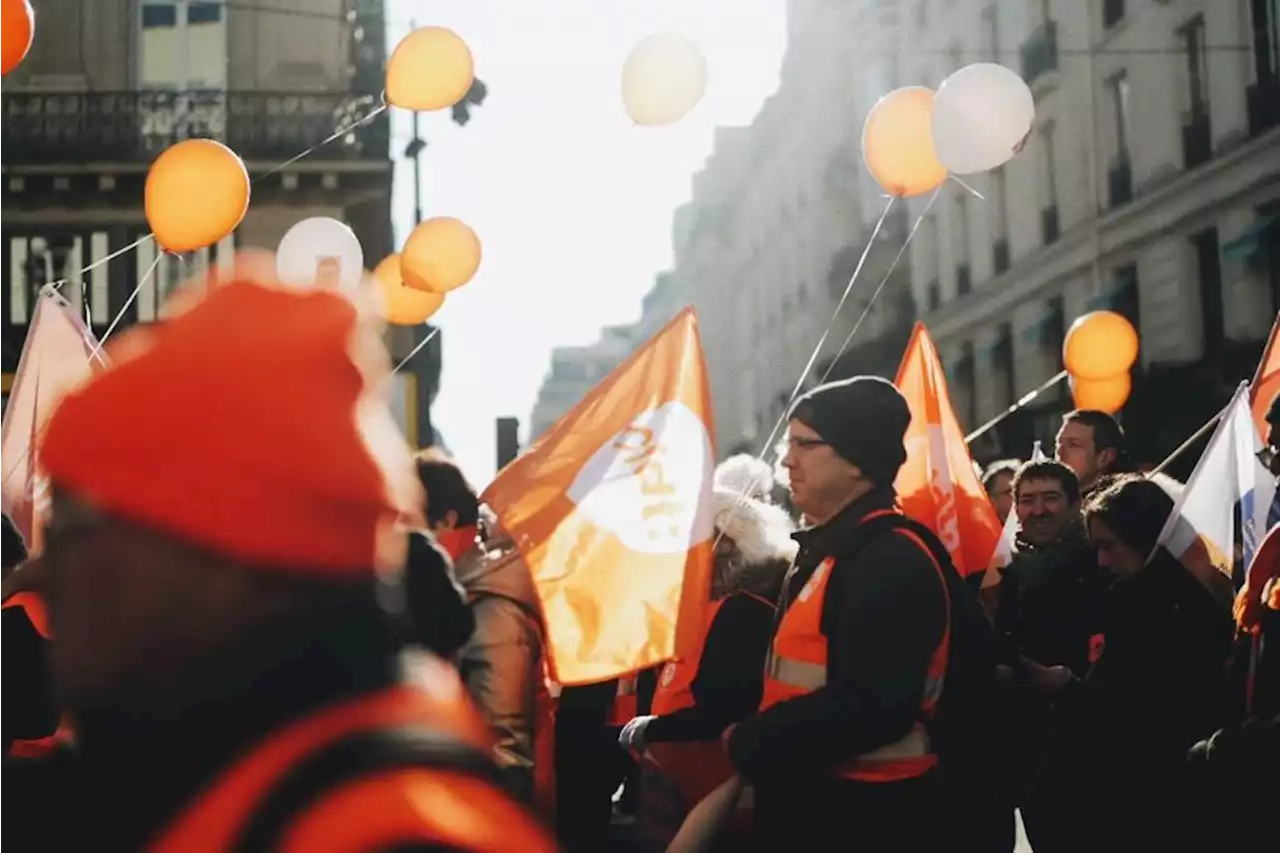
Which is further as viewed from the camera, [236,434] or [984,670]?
[984,670]

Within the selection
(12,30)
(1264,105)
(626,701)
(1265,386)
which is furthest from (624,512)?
(1264,105)

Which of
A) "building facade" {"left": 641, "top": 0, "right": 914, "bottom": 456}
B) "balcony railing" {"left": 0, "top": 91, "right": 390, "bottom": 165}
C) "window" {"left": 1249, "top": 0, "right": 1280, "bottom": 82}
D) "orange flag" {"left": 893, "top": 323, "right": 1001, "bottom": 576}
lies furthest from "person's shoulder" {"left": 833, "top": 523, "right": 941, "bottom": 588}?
"building facade" {"left": 641, "top": 0, "right": 914, "bottom": 456}

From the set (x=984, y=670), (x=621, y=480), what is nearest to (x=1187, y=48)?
(x=621, y=480)

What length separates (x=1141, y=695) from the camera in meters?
4.40

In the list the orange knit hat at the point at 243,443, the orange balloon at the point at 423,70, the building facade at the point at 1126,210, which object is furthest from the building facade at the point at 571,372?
the orange knit hat at the point at 243,443

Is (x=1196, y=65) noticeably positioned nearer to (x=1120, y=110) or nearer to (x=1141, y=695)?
(x=1120, y=110)

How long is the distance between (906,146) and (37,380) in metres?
3.97

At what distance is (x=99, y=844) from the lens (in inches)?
51.2

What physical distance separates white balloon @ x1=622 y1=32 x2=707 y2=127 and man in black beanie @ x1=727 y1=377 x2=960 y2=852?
4.03 meters

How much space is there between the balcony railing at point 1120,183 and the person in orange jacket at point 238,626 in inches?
875

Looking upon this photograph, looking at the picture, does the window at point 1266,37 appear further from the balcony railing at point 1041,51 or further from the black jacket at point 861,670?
the black jacket at point 861,670

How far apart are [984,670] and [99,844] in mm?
2321

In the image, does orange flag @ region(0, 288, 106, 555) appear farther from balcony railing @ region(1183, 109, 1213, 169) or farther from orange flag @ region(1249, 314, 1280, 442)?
balcony railing @ region(1183, 109, 1213, 169)

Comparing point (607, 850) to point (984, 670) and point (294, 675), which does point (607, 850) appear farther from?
point (294, 675)
